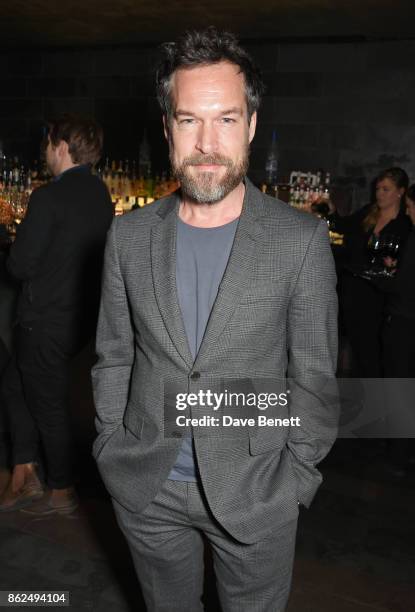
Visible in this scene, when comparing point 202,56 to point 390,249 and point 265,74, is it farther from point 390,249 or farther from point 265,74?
point 265,74

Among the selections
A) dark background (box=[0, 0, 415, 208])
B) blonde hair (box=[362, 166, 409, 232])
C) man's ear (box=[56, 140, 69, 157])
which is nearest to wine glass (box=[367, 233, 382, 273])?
blonde hair (box=[362, 166, 409, 232])

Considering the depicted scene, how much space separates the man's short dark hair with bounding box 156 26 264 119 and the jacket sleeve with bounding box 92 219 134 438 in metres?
0.36

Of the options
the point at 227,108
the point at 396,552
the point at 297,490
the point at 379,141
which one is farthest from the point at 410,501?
the point at 379,141

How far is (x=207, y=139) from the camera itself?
1351 millimetres

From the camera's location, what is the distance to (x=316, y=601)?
2.26m

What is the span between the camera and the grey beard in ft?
4.52

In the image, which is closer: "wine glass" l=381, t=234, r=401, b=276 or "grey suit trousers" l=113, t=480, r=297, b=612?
"grey suit trousers" l=113, t=480, r=297, b=612

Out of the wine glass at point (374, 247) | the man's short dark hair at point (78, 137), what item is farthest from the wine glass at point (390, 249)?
the man's short dark hair at point (78, 137)

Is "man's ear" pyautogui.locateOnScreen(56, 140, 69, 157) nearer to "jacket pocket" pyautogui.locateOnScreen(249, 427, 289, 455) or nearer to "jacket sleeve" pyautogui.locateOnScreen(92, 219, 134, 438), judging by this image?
"jacket sleeve" pyautogui.locateOnScreen(92, 219, 134, 438)

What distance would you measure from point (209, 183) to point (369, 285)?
314 centimetres

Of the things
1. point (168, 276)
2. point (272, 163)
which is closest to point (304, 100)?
point (272, 163)

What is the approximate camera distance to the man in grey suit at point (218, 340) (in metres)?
1.37

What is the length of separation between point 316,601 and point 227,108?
5.88 feet

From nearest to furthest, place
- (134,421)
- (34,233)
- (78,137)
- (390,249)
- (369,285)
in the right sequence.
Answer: (134,421) → (34,233) → (78,137) → (390,249) → (369,285)
